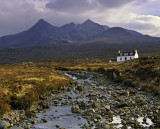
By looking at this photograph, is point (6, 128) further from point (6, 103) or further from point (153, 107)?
point (153, 107)

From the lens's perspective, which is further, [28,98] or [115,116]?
[28,98]

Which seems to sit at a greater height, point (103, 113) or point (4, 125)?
point (4, 125)

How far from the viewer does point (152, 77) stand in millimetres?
39250

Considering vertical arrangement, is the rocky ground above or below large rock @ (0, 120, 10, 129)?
below

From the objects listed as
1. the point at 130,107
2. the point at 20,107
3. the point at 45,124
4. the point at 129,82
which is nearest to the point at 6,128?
the point at 45,124

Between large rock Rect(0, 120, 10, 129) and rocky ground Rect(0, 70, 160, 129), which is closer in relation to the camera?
large rock Rect(0, 120, 10, 129)

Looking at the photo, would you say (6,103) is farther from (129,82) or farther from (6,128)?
(129,82)

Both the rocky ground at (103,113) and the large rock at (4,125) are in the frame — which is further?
the rocky ground at (103,113)

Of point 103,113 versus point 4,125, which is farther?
point 103,113

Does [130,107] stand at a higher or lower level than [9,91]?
lower

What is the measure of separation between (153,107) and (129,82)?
672 inches

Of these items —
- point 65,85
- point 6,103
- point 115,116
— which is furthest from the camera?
point 65,85

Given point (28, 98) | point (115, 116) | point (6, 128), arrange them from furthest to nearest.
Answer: point (28, 98)
point (115, 116)
point (6, 128)

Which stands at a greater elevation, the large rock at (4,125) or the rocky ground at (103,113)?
the large rock at (4,125)
